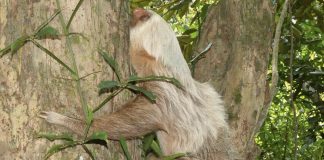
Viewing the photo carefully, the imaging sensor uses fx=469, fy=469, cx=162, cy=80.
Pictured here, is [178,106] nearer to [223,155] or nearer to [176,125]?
[176,125]

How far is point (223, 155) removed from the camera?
125 inches

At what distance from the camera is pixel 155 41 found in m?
3.00

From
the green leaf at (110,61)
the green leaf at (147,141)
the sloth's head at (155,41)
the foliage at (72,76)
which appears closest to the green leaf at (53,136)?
the foliage at (72,76)

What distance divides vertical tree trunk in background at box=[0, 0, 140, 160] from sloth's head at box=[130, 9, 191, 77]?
88 centimetres

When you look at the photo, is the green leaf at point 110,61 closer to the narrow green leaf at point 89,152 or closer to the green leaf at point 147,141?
the narrow green leaf at point 89,152

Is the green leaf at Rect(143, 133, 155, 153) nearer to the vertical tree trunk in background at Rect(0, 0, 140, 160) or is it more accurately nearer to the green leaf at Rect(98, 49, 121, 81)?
the vertical tree trunk in background at Rect(0, 0, 140, 160)

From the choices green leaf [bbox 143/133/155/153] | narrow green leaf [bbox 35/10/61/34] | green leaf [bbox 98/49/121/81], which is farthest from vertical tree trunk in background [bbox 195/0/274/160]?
narrow green leaf [bbox 35/10/61/34]

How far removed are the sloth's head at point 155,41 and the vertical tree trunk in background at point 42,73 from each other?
88 centimetres

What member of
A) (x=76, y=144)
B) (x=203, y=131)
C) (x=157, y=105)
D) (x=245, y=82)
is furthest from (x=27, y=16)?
(x=245, y=82)

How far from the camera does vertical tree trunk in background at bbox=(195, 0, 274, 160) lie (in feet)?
10.5

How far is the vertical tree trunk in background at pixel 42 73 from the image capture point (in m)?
1.83

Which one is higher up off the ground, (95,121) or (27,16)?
(27,16)

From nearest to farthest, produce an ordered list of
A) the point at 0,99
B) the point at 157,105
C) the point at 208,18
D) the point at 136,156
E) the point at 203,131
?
the point at 0,99 < the point at 136,156 < the point at 157,105 < the point at 203,131 < the point at 208,18

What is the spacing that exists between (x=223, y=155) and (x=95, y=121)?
4.06 feet
